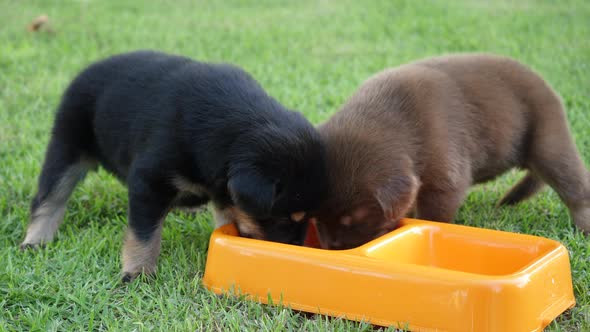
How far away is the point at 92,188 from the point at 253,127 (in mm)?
2095

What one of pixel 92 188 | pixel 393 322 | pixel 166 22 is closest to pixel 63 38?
pixel 166 22

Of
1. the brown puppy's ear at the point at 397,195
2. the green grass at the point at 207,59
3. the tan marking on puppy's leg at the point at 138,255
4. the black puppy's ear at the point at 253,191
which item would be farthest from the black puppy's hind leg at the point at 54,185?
the brown puppy's ear at the point at 397,195

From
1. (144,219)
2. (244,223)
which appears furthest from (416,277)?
(144,219)

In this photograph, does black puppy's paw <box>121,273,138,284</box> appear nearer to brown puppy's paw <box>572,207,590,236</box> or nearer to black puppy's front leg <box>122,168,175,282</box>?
black puppy's front leg <box>122,168,175,282</box>

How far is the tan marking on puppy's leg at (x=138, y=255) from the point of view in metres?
3.69

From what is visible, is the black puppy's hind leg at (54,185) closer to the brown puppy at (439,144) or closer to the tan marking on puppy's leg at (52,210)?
the tan marking on puppy's leg at (52,210)

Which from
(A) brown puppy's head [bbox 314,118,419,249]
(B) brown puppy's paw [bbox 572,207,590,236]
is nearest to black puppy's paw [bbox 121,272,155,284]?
(A) brown puppy's head [bbox 314,118,419,249]

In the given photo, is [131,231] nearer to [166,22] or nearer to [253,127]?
[253,127]

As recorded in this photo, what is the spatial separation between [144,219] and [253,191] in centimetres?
75

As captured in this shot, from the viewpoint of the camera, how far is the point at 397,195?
3.66 m

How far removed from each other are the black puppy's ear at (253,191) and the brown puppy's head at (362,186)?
0.38 m

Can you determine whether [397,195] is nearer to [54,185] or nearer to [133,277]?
[133,277]

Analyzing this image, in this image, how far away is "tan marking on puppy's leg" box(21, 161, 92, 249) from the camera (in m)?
4.25

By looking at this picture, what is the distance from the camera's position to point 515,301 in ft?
9.25
